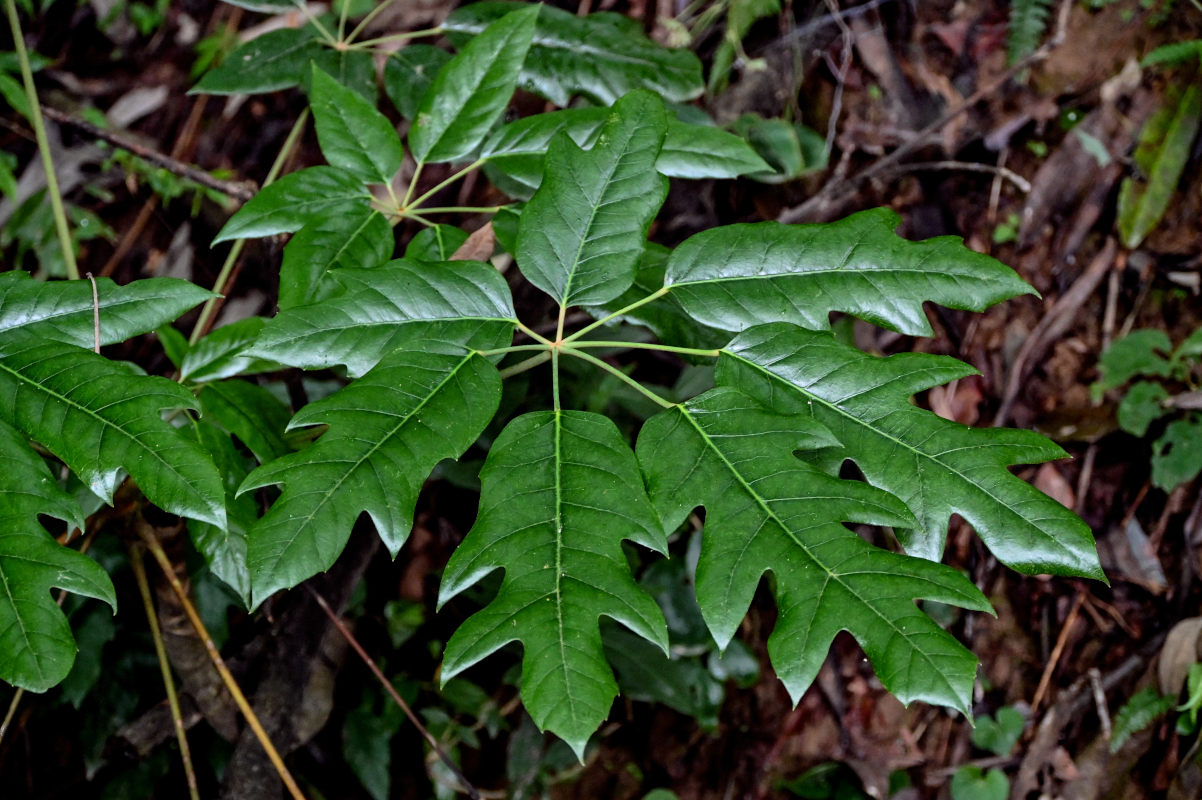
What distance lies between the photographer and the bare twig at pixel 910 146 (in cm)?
273

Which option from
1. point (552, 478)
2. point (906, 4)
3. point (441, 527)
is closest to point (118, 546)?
point (441, 527)

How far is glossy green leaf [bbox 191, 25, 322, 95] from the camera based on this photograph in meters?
2.02

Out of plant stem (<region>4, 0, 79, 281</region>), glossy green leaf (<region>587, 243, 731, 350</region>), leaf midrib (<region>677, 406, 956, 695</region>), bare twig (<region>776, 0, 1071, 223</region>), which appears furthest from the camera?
bare twig (<region>776, 0, 1071, 223</region>)

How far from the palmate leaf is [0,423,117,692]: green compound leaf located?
2.78 ft

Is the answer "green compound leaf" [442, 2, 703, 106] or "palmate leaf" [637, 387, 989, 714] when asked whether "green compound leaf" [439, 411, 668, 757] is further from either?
"green compound leaf" [442, 2, 703, 106]

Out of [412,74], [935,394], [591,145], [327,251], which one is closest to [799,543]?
[591,145]

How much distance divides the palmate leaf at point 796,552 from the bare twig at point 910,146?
1554mm

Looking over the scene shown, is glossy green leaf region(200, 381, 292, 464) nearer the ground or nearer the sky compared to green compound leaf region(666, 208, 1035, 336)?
nearer the ground

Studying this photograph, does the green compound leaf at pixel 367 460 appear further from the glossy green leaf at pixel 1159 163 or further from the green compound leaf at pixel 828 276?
the glossy green leaf at pixel 1159 163

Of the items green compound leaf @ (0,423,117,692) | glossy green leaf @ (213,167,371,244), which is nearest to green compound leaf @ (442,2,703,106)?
glossy green leaf @ (213,167,371,244)

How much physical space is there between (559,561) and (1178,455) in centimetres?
221

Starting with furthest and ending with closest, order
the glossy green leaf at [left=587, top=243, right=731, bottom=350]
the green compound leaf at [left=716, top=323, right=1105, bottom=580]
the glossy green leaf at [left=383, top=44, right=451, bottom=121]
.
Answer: the glossy green leaf at [left=383, top=44, right=451, bottom=121]
the glossy green leaf at [left=587, top=243, right=731, bottom=350]
the green compound leaf at [left=716, top=323, right=1105, bottom=580]

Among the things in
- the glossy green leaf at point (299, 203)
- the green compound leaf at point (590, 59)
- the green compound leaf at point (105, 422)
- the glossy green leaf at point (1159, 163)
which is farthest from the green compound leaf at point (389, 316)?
the glossy green leaf at point (1159, 163)

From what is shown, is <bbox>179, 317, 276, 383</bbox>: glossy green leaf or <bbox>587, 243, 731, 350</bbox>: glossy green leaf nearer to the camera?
<bbox>587, 243, 731, 350</bbox>: glossy green leaf
